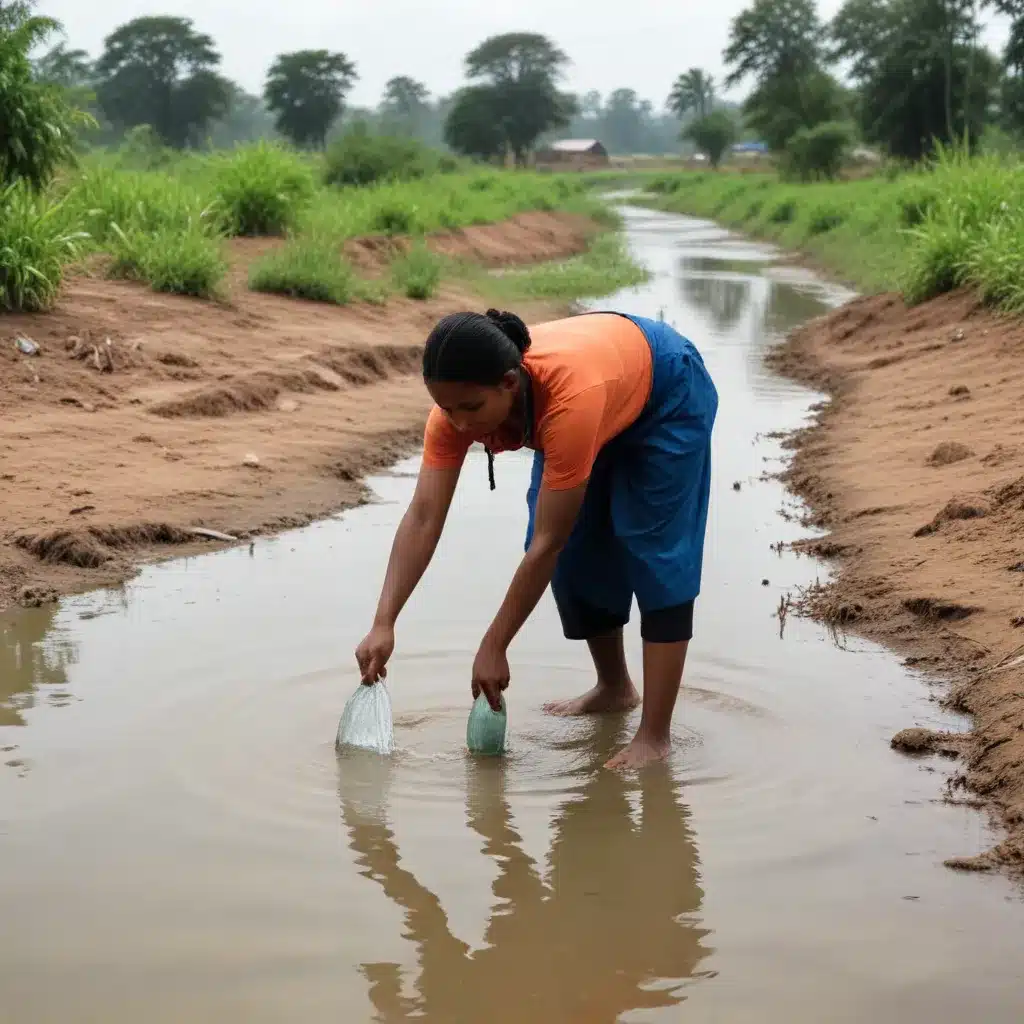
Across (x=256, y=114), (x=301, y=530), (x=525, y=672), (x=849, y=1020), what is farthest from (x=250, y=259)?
(x=256, y=114)

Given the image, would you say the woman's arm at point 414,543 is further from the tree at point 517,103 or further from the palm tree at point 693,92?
the palm tree at point 693,92

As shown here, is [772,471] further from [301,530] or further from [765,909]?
[765,909]

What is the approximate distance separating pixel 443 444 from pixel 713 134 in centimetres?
6875

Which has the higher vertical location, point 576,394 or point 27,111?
point 27,111

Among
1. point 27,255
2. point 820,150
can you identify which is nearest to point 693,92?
point 820,150

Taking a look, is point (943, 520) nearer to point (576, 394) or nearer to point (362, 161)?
point (576, 394)

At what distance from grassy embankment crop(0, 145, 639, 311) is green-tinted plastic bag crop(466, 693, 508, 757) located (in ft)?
19.6

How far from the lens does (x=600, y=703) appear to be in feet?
13.7

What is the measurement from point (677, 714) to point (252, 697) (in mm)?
1206

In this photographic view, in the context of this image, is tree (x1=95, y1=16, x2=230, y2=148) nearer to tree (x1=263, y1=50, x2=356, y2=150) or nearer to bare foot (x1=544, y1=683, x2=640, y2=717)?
A: tree (x1=263, y1=50, x2=356, y2=150)

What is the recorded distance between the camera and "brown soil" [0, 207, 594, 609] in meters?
5.92

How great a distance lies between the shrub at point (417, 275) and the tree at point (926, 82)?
927 inches

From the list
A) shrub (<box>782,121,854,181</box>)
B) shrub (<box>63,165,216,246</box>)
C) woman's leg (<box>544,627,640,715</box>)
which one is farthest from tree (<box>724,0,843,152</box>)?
woman's leg (<box>544,627,640,715</box>)

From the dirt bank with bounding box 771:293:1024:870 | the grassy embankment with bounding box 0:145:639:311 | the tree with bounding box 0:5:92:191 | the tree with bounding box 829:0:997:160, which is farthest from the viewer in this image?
the tree with bounding box 829:0:997:160
